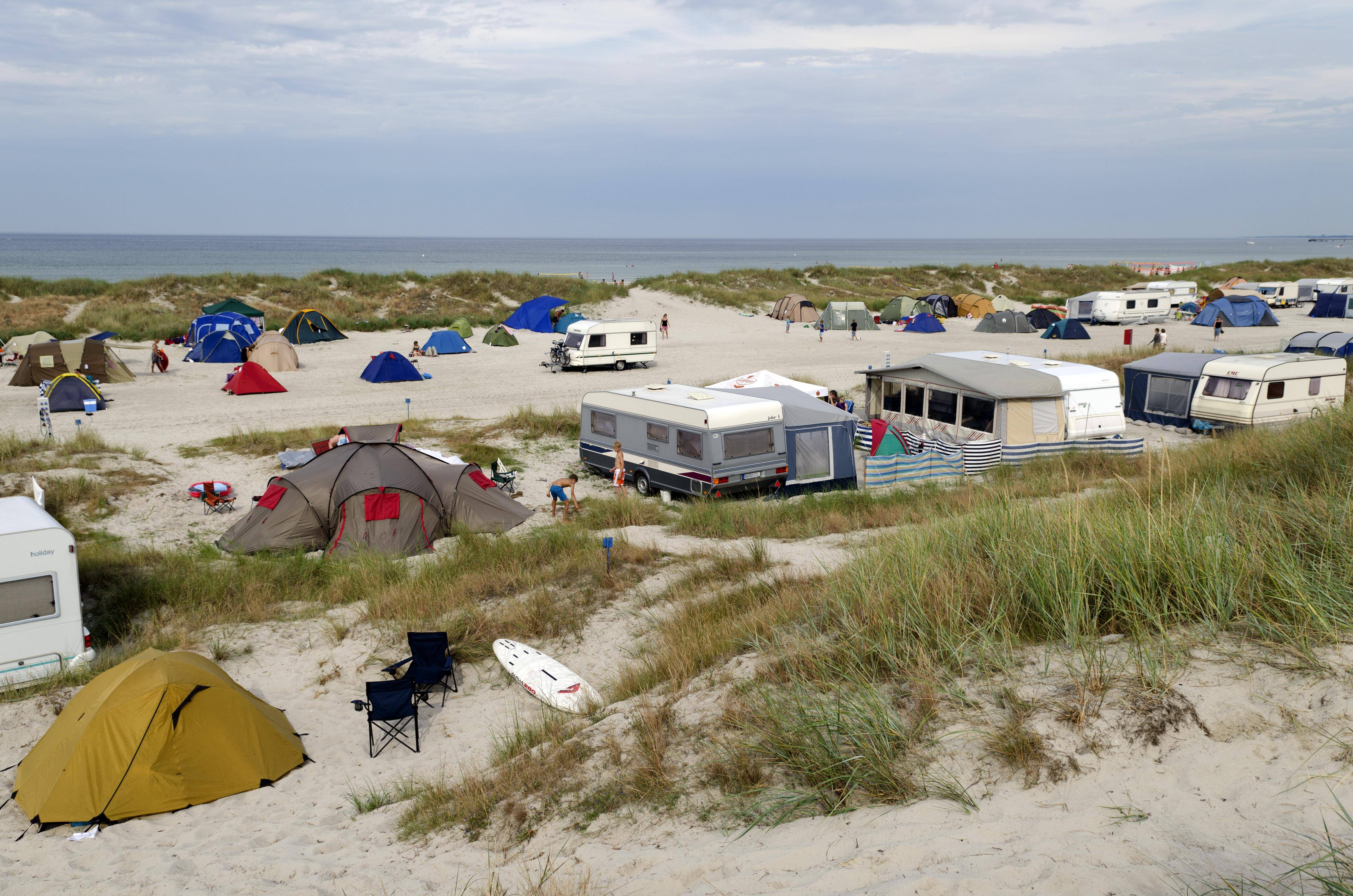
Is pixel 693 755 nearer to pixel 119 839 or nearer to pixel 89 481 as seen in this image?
pixel 119 839

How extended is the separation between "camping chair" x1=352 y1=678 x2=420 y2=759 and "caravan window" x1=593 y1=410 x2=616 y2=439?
9306 mm

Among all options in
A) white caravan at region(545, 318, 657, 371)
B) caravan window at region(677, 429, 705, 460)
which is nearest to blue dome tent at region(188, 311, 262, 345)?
white caravan at region(545, 318, 657, 371)

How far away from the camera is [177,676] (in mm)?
6727

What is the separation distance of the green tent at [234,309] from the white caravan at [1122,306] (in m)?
38.6

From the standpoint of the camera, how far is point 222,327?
32.8m

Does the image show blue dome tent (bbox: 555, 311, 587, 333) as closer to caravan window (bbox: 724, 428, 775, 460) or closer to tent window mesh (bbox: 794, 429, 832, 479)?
tent window mesh (bbox: 794, 429, 832, 479)

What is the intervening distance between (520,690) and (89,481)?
10854 millimetres

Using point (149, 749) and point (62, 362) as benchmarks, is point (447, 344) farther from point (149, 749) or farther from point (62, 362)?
point (149, 749)

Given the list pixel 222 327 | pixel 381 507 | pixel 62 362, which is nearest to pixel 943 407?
pixel 381 507

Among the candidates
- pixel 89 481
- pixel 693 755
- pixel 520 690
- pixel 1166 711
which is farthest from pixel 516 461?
pixel 1166 711

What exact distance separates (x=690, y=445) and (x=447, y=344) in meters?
22.5

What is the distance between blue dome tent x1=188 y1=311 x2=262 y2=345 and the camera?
107ft

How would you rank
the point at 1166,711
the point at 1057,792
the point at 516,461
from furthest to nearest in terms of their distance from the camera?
the point at 516,461 < the point at 1166,711 < the point at 1057,792

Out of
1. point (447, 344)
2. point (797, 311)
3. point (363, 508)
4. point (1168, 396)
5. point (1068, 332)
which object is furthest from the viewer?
point (797, 311)
